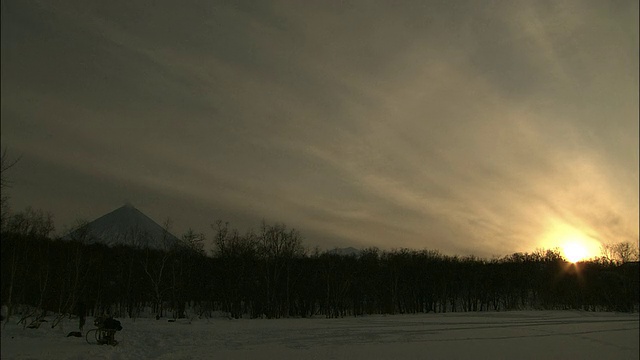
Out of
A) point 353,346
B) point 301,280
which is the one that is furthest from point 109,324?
point 301,280

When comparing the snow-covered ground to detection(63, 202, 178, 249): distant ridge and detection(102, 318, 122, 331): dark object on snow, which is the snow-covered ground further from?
detection(63, 202, 178, 249): distant ridge

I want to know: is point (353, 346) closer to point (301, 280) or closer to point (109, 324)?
point (109, 324)

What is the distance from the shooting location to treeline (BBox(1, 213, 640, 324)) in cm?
6200

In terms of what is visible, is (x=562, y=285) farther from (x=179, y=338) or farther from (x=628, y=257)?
(x=179, y=338)

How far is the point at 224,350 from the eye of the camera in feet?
82.3

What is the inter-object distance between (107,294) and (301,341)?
161 feet

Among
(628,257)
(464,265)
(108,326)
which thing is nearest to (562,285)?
(628,257)

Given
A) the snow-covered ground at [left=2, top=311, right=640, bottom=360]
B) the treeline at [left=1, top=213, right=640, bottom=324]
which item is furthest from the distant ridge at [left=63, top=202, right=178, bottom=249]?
the snow-covered ground at [left=2, top=311, right=640, bottom=360]

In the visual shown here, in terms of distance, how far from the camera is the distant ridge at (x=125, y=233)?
67800 millimetres

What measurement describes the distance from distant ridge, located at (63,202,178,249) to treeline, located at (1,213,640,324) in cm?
154

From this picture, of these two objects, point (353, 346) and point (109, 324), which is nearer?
point (109, 324)

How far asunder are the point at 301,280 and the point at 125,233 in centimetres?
3388

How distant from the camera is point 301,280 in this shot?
8094 cm

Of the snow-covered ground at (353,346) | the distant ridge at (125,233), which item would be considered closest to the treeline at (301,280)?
the distant ridge at (125,233)
